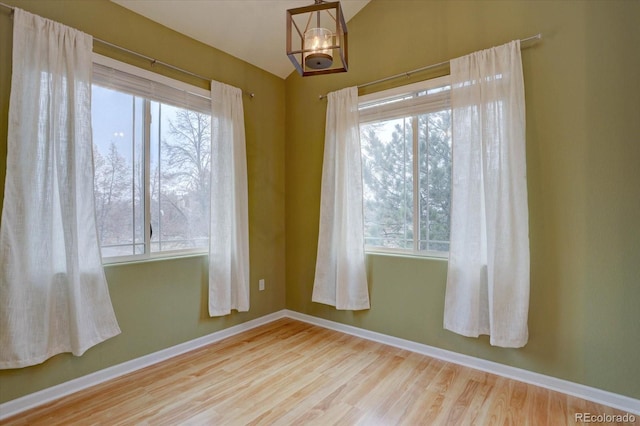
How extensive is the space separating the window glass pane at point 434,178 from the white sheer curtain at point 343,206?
22.8 inches

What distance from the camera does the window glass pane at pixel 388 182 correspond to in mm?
3035

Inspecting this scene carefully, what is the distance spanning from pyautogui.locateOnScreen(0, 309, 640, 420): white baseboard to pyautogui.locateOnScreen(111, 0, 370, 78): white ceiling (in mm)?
2797

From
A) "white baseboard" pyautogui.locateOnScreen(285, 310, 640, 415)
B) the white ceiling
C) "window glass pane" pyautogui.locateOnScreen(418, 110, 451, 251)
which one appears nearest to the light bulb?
"window glass pane" pyautogui.locateOnScreen(418, 110, 451, 251)

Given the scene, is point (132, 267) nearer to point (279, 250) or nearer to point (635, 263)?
point (279, 250)

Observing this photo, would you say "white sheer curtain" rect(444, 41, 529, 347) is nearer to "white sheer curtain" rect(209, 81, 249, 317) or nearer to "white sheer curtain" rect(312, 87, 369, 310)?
"white sheer curtain" rect(312, 87, 369, 310)

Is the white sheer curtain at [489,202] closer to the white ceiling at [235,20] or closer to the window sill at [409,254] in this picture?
the window sill at [409,254]

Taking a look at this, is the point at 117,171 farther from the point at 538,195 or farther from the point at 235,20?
the point at 538,195

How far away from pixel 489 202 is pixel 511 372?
1.30 metres

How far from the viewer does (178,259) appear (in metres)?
2.89

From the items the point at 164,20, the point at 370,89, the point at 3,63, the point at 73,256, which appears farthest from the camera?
the point at 370,89

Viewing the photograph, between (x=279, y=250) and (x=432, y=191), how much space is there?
1.89 metres

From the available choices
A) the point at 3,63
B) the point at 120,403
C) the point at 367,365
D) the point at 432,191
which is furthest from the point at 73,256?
the point at 432,191

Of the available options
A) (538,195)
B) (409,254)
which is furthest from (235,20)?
(538,195)

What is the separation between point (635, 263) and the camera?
2076 millimetres
